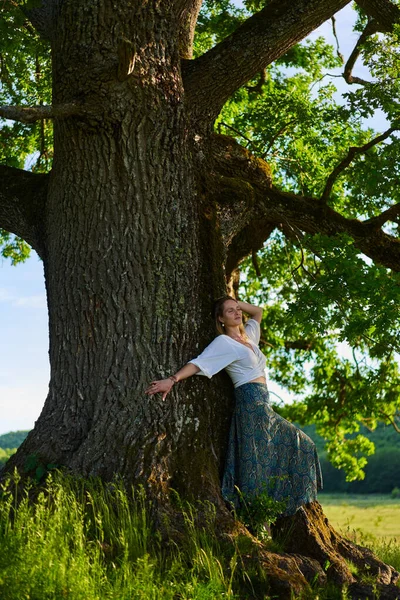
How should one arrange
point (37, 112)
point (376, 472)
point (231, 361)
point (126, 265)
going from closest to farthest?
point (37, 112) < point (231, 361) < point (126, 265) < point (376, 472)

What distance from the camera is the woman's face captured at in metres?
7.47

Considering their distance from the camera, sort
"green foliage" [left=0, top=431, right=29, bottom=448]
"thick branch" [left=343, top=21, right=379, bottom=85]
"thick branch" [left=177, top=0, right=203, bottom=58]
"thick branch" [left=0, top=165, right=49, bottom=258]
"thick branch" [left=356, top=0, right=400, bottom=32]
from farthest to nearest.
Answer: "green foliage" [left=0, top=431, right=29, bottom=448]
"thick branch" [left=343, top=21, right=379, bottom=85]
"thick branch" [left=356, top=0, right=400, bottom=32]
"thick branch" [left=177, top=0, right=203, bottom=58]
"thick branch" [left=0, top=165, right=49, bottom=258]

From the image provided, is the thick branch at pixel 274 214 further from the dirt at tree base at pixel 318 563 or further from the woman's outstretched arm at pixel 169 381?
the dirt at tree base at pixel 318 563

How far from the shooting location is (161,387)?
7.00m

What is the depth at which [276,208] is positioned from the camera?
9.49m

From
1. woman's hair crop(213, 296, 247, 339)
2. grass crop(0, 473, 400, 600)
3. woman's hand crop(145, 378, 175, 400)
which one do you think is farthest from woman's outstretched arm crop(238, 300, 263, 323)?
grass crop(0, 473, 400, 600)

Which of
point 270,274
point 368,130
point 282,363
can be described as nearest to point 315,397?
point 282,363

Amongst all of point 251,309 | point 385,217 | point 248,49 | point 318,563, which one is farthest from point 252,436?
point 248,49

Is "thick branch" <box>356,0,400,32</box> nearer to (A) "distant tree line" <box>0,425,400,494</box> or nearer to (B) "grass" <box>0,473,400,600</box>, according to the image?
(B) "grass" <box>0,473,400,600</box>

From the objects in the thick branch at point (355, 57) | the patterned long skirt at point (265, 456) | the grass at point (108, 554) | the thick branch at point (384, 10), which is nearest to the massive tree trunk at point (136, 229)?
the patterned long skirt at point (265, 456)

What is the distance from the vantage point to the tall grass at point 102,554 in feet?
16.0

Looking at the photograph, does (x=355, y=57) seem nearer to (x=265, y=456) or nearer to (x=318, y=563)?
(x=265, y=456)

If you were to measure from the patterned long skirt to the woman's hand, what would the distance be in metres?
0.82

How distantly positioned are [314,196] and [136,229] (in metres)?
6.36
